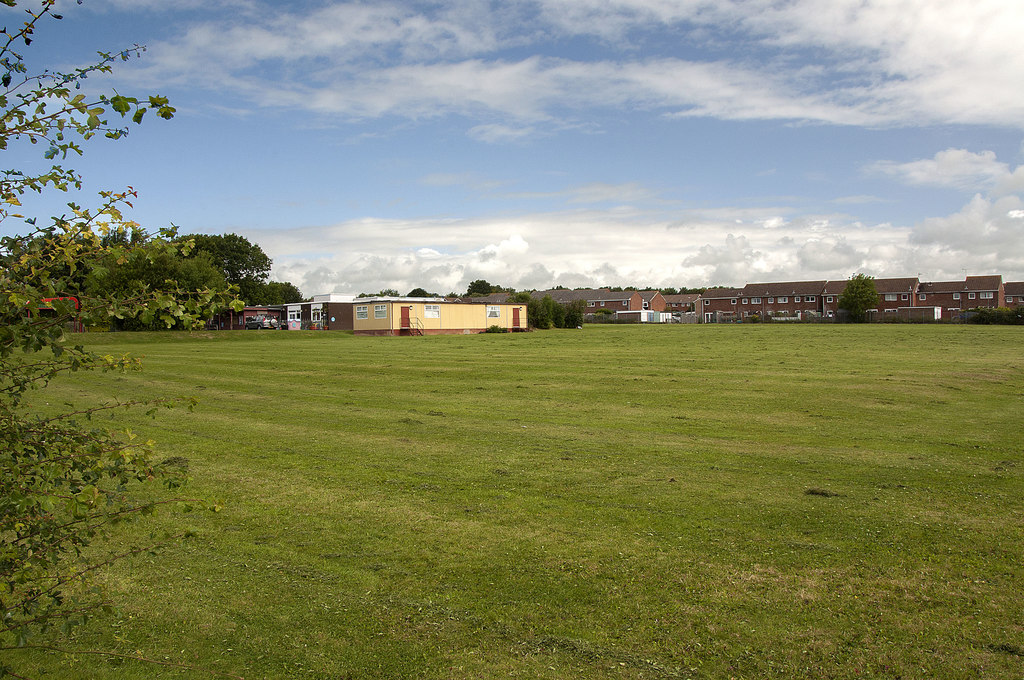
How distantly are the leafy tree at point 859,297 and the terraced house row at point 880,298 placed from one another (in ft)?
25.6

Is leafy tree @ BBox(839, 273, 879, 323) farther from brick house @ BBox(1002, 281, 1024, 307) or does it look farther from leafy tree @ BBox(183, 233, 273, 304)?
leafy tree @ BBox(183, 233, 273, 304)

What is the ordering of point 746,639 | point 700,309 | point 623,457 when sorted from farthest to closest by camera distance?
1. point 700,309
2. point 623,457
3. point 746,639

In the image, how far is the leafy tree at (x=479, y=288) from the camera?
575 feet

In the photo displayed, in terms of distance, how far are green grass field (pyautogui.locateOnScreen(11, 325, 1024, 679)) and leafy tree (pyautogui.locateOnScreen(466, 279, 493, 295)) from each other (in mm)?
159029

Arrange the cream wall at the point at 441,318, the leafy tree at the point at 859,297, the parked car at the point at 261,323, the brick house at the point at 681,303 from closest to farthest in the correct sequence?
the cream wall at the point at 441,318 → the parked car at the point at 261,323 → the leafy tree at the point at 859,297 → the brick house at the point at 681,303

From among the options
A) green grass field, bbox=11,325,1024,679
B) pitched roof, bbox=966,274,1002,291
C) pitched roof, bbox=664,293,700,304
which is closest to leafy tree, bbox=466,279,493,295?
pitched roof, bbox=664,293,700,304

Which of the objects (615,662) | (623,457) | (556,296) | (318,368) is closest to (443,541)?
(615,662)

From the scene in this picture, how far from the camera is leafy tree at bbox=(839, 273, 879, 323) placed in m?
95.5

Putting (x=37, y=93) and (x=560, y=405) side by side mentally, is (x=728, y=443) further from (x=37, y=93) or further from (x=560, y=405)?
(x=37, y=93)

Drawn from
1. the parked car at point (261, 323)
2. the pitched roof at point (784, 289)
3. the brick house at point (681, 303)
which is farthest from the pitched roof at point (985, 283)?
the parked car at point (261, 323)

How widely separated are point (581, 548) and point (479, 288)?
171642 mm

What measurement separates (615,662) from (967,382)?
2171 cm

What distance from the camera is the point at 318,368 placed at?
26766mm

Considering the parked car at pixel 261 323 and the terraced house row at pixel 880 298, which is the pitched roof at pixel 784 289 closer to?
the terraced house row at pixel 880 298
